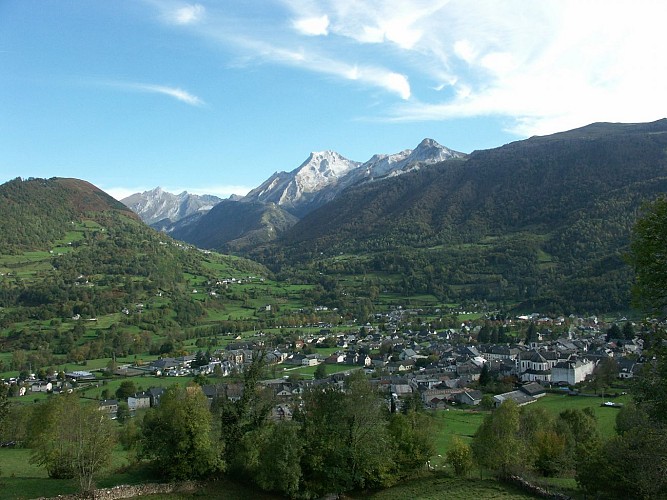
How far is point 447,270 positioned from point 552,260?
1224 inches

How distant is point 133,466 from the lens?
28.7 metres

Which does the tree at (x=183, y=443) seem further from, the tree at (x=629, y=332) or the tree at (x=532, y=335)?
the tree at (x=629, y=332)

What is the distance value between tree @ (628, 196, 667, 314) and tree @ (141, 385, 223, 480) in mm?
20166

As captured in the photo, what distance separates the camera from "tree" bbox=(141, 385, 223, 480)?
26.0 metres

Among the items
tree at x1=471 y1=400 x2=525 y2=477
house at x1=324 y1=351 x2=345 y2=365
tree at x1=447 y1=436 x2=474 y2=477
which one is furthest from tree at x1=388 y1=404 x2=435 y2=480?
house at x1=324 y1=351 x2=345 y2=365

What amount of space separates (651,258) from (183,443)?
21.5m

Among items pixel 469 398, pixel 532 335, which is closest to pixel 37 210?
pixel 532 335

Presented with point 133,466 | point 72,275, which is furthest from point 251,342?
point 133,466

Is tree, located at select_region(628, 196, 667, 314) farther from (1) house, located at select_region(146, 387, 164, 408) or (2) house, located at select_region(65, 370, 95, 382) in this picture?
(2) house, located at select_region(65, 370, 95, 382)

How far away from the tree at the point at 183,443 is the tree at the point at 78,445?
2.25 metres

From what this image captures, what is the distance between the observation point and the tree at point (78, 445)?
24688mm

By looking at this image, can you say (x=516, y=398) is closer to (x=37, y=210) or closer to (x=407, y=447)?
(x=407, y=447)

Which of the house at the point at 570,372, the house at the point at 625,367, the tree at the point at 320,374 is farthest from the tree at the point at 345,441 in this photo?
the house at the point at 625,367

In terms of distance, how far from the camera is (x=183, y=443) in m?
26.0
